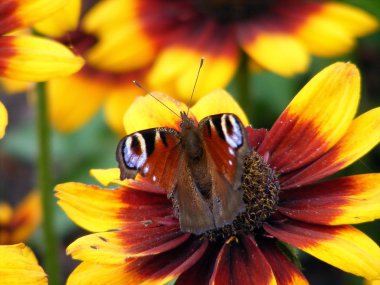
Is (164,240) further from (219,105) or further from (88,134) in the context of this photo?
(88,134)

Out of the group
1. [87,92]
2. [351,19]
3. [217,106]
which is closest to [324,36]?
[351,19]

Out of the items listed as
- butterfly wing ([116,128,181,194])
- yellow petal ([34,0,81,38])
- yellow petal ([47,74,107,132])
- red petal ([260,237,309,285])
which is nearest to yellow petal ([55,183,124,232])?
butterfly wing ([116,128,181,194])

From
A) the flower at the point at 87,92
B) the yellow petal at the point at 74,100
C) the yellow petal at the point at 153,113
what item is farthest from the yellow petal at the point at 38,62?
the yellow petal at the point at 74,100

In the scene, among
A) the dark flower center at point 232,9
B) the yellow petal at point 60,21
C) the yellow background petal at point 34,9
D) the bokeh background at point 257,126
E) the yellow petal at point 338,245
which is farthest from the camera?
the bokeh background at point 257,126

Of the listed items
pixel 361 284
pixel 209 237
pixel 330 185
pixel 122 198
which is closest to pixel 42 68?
pixel 122 198

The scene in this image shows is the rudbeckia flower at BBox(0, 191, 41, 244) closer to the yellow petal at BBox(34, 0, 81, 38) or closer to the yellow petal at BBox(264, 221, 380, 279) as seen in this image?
the yellow petal at BBox(34, 0, 81, 38)

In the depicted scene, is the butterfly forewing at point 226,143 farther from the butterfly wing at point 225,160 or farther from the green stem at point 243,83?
the green stem at point 243,83

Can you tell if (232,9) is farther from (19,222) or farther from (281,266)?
(281,266)
